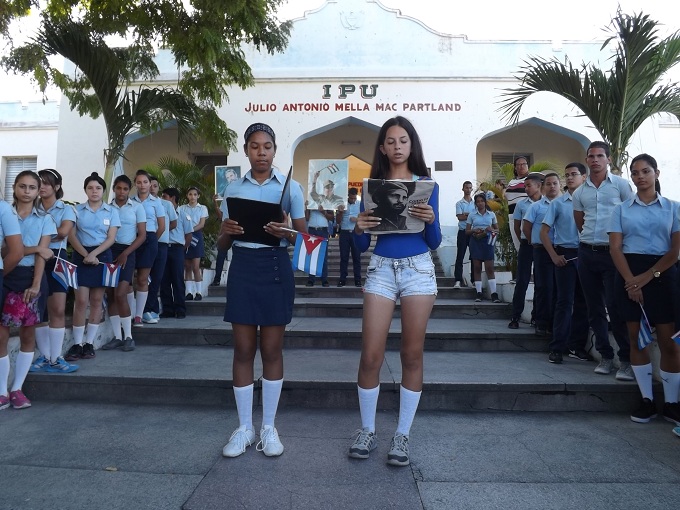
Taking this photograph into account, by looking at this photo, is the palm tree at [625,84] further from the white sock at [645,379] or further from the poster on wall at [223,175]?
the poster on wall at [223,175]

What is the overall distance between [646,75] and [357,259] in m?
4.85

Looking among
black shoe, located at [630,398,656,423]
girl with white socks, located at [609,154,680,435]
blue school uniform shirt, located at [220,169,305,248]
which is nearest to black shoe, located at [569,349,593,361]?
girl with white socks, located at [609,154,680,435]

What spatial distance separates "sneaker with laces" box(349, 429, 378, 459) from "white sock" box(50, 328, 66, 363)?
3.01 m

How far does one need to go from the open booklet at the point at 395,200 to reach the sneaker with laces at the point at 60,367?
10.6 feet

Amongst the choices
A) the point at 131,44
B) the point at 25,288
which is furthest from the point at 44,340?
the point at 131,44

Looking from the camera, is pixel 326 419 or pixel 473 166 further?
pixel 473 166

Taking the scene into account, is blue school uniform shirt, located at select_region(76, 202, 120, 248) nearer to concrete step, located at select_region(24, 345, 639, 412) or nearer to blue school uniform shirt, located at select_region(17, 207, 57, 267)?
blue school uniform shirt, located at select_region(17, 207, 57, 267)

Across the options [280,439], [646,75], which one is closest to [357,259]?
[646,75]

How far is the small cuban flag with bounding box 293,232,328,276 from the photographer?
2904 mm

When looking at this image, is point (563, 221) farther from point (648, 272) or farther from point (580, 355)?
point (648, 272)

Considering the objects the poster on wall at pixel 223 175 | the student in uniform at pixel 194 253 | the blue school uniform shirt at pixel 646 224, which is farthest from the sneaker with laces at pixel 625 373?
the poster on wall at pixel 223 175

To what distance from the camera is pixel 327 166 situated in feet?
32.7

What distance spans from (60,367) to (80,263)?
110 cm

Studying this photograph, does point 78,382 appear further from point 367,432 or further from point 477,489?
point 477,489
